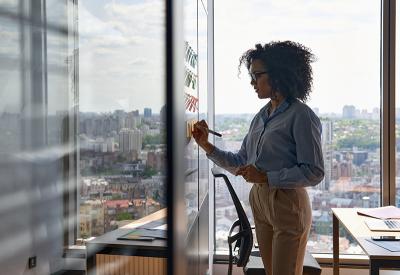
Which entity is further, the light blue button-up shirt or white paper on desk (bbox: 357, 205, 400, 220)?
white paper on desk (bbox: 357, 205, 400, 220)

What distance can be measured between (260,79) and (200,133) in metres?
0.40

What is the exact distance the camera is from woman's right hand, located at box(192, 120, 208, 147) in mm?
2147

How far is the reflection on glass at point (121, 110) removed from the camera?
1.14 meters

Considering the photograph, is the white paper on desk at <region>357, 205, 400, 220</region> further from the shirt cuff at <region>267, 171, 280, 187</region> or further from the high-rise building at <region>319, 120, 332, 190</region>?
the shirt cuff at <region>267, 171, 280, 187</region>

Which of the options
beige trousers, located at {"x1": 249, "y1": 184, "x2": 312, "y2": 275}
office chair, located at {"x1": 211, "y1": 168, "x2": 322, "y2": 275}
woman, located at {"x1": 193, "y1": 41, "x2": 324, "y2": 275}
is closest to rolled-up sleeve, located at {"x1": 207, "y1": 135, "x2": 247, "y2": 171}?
office chair, located at {"x1": 211, "y1": 168, "x2": 322, "y2": 275}

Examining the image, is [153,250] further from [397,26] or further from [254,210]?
[397,26]

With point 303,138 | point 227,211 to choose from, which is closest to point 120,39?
point 303,138

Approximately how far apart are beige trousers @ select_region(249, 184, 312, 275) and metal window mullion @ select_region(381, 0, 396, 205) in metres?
1.47

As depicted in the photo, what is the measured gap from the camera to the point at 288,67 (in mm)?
2170

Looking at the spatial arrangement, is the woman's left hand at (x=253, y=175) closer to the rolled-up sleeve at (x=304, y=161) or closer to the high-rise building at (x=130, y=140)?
the rolled-up sleeve at (x=304, y=161)

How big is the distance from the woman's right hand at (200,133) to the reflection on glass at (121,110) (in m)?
0.90

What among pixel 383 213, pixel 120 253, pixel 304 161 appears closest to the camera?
pixel 120 253

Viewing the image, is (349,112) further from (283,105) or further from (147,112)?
(147,112)

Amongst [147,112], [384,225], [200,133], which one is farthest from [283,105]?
[147,112]
